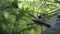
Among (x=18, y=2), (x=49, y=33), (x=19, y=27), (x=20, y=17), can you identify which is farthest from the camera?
(x=18, y=2)

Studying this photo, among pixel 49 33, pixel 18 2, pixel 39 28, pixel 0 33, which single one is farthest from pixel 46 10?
pixel 49 33

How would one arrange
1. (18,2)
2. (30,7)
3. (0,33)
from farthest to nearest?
(18,2), (30,7), (0,33)

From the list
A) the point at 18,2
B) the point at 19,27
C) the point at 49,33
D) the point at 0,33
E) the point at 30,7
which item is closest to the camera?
the point at 49,33

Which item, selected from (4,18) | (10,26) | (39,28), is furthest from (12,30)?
(39,28)

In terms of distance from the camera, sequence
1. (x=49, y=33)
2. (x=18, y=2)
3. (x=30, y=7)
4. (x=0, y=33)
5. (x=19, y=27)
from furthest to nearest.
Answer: (x=18, y=2)
(x=30, y=7)
(x=19, y=27)
(x=0, y=33)
(x=49, y=33)

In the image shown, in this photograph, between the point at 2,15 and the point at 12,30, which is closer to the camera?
the point at 12,30

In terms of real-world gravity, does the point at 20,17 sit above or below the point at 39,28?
above

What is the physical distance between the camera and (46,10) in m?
4.61

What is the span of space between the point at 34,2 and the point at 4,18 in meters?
2.16

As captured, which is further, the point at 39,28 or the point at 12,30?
the point at 39,28

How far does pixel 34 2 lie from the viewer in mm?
5066

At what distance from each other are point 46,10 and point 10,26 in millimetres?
1892

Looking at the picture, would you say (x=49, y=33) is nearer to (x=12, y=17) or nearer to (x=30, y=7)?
(x=12, y=17)

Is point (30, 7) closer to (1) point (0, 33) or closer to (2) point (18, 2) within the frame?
(2) point (18, 2)
